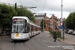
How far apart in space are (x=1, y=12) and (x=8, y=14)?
1.62 m

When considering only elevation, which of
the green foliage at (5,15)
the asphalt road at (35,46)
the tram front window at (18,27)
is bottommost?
the asphalt road at (35,46)

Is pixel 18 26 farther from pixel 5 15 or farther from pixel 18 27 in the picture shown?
pixel 5 15

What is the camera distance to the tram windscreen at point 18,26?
1717 centimetres

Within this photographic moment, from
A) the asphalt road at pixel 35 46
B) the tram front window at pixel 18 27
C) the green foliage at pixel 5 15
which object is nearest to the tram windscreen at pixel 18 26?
the tram front window at pixel 18 27

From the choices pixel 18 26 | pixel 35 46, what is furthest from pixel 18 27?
pixel 35 46

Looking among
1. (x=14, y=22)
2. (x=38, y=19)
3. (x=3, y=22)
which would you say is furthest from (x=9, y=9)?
(x=38, y=19)

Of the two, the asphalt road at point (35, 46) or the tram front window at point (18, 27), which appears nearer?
the asphalt road at point (35, 46)

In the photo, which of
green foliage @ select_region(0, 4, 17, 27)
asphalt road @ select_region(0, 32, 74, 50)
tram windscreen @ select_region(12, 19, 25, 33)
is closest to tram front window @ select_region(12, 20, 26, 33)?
tram windscreen @ select_region(12, 19, 25, 33)

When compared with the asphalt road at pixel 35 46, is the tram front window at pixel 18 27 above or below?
above

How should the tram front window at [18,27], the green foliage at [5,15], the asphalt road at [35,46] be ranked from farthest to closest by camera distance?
the green foliage at [5,15], the tram front window at [18,27], the asphalt road at [35,46]

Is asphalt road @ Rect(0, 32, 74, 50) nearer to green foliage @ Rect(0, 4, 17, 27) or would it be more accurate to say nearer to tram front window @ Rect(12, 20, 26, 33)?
tram front window @ Rect(12, 20, 26, 33)

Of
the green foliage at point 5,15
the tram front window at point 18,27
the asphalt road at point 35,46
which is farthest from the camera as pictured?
the green foliage at point 5,15

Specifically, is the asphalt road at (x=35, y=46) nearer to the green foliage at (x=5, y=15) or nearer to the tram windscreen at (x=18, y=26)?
the tram windscreen at (x=18, y=26)

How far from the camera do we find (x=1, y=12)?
1184 inches
